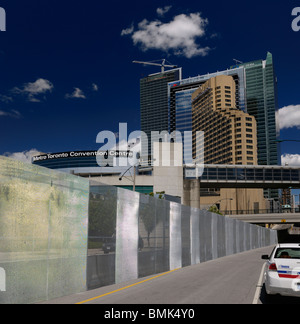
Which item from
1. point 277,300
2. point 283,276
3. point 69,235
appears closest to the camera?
point 283,276

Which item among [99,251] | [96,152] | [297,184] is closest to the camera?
[99,251]

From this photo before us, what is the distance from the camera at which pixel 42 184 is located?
972 centimetres

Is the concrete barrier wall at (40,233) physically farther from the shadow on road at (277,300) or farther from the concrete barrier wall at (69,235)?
the shadow on road at (277,300)

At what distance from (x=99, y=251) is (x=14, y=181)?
4.31m

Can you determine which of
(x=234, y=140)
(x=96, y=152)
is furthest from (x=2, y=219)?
(x=234, y=140)

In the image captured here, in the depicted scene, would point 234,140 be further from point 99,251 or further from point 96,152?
point 99,251

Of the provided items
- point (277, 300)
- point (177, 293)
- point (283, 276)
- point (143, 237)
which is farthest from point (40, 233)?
point (143, 237)

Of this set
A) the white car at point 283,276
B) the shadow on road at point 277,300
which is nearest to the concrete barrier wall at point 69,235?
the shadow on road at point 277,300

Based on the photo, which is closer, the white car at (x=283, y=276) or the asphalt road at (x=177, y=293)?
the white car at (x=283, y=276)

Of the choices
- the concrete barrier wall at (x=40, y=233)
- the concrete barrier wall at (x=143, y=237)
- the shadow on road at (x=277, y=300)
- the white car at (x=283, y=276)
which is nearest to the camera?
the concrete barrier wall at (x=40, y=233)

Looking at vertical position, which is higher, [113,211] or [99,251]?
[113,211]

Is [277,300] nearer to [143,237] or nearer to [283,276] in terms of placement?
[283,276]

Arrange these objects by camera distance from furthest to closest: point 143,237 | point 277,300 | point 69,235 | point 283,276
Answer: point 143,237, point 69,235, point 277,300, point 283,276
